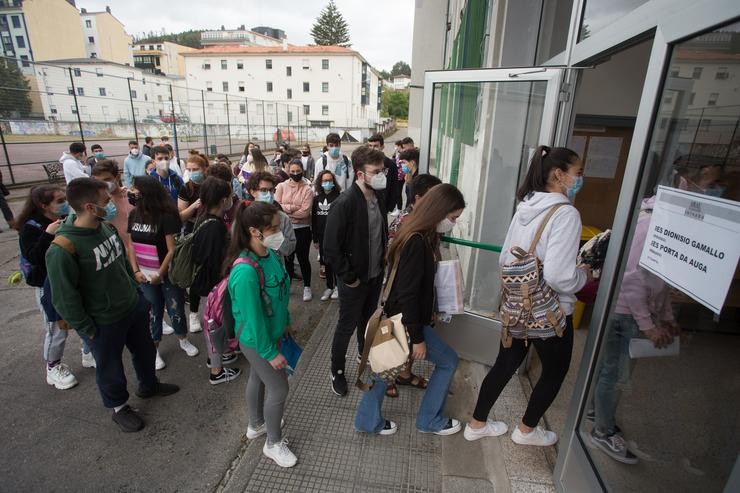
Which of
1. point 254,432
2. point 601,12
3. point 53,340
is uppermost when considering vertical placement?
point 601,12

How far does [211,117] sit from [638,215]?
40.4m

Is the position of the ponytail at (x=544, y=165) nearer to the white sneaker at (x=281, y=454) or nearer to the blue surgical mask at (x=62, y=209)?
the white sneaker at (x=281, y=454)

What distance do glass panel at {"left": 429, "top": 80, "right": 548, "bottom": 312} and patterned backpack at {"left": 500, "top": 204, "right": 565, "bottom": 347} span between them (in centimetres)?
149

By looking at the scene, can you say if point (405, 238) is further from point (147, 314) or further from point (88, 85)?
point (88, 85)

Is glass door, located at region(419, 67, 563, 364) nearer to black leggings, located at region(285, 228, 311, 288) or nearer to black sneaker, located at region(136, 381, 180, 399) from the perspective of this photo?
black leggings, located at region(285, 228, 311, 288)

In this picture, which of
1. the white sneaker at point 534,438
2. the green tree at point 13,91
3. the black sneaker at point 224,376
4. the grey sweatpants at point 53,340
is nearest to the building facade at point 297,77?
the green tree at point 13,91

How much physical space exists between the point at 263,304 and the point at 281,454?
1084 mm

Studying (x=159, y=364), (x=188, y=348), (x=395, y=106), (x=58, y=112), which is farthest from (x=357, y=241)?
(x=395, y=106)

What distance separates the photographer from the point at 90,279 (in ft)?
8.55

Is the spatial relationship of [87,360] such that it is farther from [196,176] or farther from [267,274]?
[267,274]

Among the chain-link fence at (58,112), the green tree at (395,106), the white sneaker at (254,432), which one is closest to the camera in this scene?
the white sneaker at (254,432)

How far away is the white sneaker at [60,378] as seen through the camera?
3367 millimetres

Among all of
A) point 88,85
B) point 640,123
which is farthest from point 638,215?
point 88,85

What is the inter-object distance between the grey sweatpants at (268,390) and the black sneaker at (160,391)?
3.51ft
